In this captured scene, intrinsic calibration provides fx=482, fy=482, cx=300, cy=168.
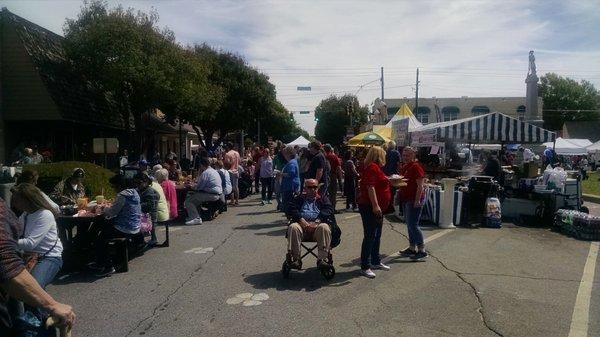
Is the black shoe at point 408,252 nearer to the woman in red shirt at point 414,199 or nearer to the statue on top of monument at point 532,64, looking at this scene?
the woman in red shirt at point 414,199

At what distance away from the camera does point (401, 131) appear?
18.8 meters

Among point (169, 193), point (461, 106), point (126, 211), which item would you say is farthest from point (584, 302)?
point (461, 106)

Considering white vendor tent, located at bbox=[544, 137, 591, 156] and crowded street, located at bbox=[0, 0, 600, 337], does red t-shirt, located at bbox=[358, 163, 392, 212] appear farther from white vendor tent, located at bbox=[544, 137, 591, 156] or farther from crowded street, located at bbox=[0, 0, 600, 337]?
white vendor tent, located at bbox=[544, 137, 591, 156]

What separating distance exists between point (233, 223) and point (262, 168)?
3.70 metres

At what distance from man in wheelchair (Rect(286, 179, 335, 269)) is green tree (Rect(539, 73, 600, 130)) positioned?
253 ft

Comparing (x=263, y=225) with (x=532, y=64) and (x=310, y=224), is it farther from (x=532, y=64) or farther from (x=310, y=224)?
(x=532, y=64)

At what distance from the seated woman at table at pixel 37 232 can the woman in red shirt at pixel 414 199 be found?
A: 488 centimetres

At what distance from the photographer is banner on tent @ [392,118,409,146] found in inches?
719

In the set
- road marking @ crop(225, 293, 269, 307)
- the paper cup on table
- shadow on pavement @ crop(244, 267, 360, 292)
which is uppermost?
the paper cup on table

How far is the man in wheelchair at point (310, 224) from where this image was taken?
6234mm

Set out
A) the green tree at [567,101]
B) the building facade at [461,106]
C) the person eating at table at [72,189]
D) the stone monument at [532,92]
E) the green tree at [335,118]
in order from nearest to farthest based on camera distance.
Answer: the person eating at table at [72,189] → the stone monument at [532,92] → the green tree at [335,118] → the building facade at [461,106] → the green tree at [567,101]

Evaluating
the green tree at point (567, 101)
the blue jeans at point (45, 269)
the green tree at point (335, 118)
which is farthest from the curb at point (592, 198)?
the green tree at point (567, 101)

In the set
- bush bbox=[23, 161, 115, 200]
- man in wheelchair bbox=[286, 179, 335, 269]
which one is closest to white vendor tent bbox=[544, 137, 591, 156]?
bush bbox=[23, 161, 115, 200]

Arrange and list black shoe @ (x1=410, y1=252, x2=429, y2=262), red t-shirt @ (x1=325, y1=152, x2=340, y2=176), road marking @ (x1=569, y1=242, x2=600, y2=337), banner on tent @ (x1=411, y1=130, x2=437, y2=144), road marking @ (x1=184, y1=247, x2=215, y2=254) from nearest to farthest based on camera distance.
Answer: road marking @ (x1=569, y1=242, x2=600, y2=337) < black shoe @ (x1=410, y1=252, x2=429, y2=262) < road marking @ (x1=184, y1=247, x2=215, y2=254) < red t-shirt @ (x1=325, y1=152, x2=340, y2=176) < banner on tent @ (x1=411, y1=130, x2=437, y2=144)
